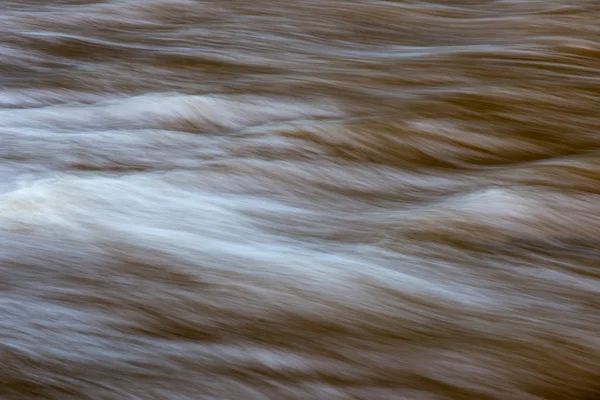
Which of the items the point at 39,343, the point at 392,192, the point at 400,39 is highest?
the point at 400,39

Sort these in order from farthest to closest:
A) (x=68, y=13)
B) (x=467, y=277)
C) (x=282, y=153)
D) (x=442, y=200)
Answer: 1. (x=68, y=13)
2. (x=282, y=153)
3. (x=442, y=200)
4. (x=467, y=277)

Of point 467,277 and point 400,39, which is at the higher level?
A: point 400,39

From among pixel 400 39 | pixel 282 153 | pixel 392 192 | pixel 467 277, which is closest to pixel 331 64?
pixel 400 39

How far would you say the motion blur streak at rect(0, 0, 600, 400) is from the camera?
1.16 metres

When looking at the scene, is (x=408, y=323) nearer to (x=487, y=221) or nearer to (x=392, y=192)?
(x=487, y=221)

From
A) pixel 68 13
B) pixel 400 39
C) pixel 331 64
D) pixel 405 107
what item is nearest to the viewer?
pixel 405 107

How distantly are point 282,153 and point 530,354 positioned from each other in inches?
31.3

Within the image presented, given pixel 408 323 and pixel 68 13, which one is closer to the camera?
pixel 408 323

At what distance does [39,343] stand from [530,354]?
2.07 ft

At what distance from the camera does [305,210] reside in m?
1.64

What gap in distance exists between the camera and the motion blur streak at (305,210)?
1.16 m

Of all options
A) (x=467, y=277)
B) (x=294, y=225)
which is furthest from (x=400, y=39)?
(x=467, y=277)

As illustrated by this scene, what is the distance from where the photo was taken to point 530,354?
1.17 m

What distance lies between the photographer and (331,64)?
240 cm
